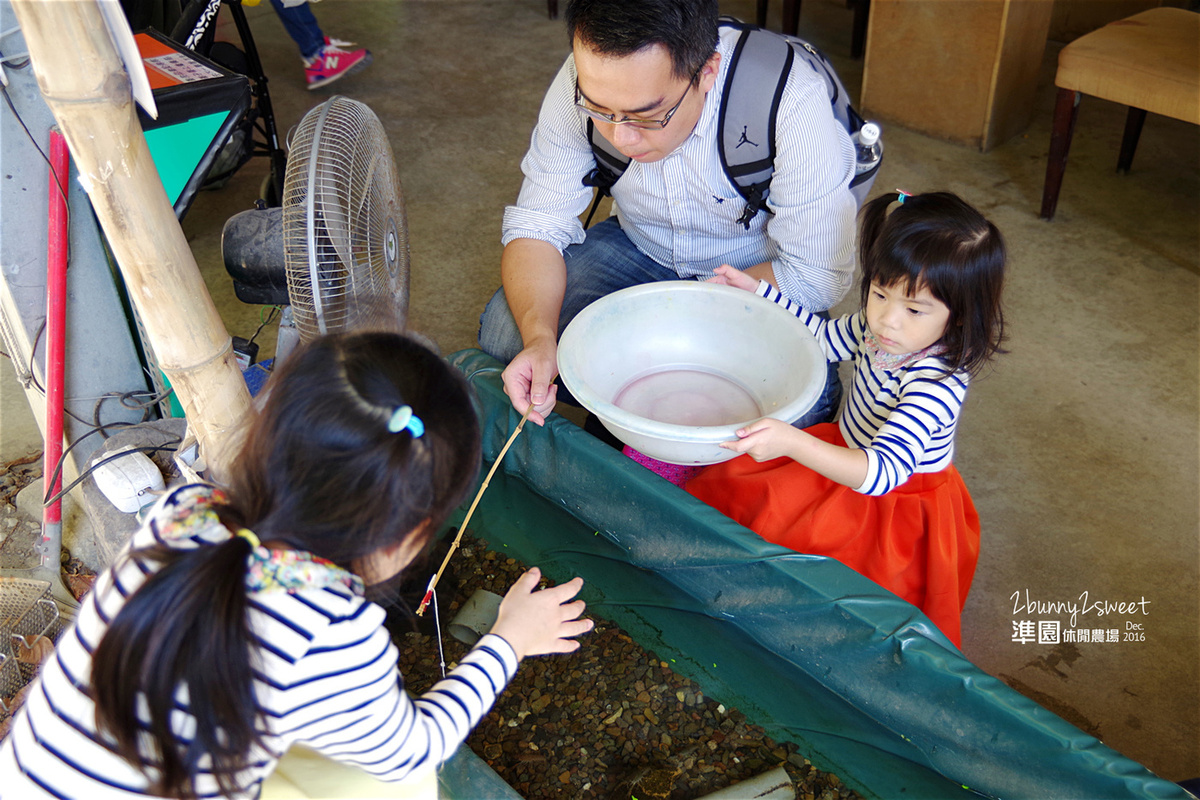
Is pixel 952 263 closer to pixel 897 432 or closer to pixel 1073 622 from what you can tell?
pixel 897 432

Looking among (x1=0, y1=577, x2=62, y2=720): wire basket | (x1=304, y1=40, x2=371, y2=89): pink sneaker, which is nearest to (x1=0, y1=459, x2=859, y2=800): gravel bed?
(x1=0, y1=577, x2=62, y2=720): wire basket

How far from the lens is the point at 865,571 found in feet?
4.96

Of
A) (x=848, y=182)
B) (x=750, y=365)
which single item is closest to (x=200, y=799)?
(x=750, y=365)

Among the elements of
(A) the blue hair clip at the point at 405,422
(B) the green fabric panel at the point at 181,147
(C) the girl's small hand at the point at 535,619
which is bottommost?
(C) the girl's small hand at the point at 535,619

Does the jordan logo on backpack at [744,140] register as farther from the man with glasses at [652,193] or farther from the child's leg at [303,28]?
the child's leg at [303,28]

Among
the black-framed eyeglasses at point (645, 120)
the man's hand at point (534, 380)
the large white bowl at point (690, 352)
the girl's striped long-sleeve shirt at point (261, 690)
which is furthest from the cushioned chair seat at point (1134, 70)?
the girl's striped long-sleeve shirt at point (261, 690)

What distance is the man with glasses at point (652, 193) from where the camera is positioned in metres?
1.37

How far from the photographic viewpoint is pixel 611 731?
4.93ft

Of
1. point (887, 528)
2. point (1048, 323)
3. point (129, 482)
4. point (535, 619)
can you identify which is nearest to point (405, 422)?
point (535, 619)

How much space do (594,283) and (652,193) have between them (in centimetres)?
22

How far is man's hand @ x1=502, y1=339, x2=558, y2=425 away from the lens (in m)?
1.52

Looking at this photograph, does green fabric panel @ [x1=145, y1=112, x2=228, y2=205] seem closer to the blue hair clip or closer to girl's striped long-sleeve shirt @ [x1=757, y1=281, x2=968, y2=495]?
the blue hair clip

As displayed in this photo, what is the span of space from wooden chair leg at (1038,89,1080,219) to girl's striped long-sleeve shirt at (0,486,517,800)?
2.55 meters

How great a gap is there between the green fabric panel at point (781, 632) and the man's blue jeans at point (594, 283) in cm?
8
